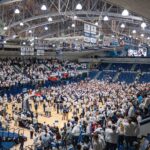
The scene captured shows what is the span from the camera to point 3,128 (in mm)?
23641

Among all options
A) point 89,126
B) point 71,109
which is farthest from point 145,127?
point 71,109

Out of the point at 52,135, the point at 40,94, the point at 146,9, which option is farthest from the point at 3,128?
the point at 40,94

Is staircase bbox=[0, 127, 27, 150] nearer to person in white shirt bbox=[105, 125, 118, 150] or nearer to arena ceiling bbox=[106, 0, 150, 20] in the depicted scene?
person in white shirt bbox=[105, 125, 118, 150]

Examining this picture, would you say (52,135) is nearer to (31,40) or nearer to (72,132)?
(72,132)

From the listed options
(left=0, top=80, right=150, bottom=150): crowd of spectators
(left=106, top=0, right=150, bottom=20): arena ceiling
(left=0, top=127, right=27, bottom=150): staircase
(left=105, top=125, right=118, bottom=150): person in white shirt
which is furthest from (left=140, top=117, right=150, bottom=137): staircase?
(left=0, top=127, right=27, bottom=150): staircase

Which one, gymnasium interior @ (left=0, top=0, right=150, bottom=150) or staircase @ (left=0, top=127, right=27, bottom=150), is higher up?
gymnasium interior @ (left=0, top=0, right=150, bottom=150)

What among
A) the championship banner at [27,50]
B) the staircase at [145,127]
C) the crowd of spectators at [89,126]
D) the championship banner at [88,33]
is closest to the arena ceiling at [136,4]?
the crowd of spectators at [89,126]

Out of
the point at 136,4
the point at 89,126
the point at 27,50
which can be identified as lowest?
the point at 89,126

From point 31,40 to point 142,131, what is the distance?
34.5m

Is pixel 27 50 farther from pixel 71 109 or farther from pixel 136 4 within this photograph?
pixel 136 4

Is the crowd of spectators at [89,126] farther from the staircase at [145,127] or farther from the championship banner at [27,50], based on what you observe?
the championship banner at [27,50]

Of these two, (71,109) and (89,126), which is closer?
(89,126)

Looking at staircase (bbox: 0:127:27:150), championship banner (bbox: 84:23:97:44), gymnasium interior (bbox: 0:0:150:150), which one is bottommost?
staircase (bbox: 0:127:27:150)

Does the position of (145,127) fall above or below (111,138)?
below
